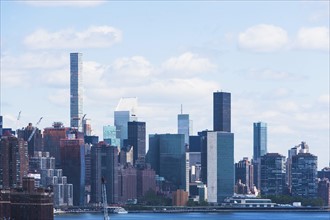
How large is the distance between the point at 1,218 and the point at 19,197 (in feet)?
14.8

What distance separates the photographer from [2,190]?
15850 centimetres

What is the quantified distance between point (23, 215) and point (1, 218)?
268cm

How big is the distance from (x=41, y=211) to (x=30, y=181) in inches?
359

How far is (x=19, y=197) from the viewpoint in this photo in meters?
156

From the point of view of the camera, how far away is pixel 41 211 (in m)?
151

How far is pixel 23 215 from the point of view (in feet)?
→ 502

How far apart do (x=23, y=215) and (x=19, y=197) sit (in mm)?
3125

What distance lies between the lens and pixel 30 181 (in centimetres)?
15975

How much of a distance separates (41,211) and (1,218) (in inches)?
184

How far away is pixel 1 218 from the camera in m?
152

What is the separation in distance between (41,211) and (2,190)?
907cm

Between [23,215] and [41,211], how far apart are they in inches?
114

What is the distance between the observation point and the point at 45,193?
154750 mm
